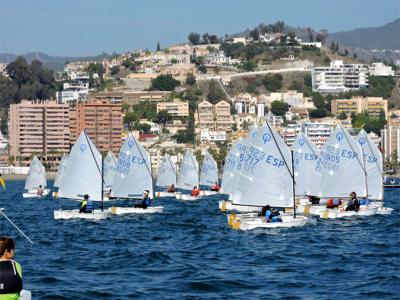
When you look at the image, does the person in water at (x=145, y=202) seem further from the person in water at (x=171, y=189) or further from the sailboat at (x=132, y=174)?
the person in water at (x=171, y=189)

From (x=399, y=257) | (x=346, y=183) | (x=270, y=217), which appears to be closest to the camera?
(x=399, y=257)

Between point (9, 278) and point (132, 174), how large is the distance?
5210 centimetres

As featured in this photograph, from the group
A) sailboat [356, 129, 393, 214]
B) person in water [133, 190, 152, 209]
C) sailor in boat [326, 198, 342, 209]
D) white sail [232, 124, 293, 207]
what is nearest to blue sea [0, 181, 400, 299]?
white sail [232, 124, 293, 207]

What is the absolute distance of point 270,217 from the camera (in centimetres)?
5653

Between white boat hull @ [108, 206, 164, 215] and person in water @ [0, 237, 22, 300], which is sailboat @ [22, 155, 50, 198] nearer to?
white boat hull @ [108, 206, 164, 215]

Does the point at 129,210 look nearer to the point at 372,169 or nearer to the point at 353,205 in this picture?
the point at 353,205

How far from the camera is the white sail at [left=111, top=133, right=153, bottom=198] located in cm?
7525

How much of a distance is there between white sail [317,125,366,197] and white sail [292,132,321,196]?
5.50 m

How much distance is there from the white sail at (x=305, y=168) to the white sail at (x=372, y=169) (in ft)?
10.3

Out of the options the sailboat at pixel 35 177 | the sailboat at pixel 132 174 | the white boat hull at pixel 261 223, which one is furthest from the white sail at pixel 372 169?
the sailboat at pixel 35 177

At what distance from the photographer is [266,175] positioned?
5881cm

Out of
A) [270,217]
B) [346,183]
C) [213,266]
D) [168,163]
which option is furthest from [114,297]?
[168,163]

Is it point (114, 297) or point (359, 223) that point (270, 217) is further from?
point (114, 297)

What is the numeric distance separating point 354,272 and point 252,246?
9550 mm
